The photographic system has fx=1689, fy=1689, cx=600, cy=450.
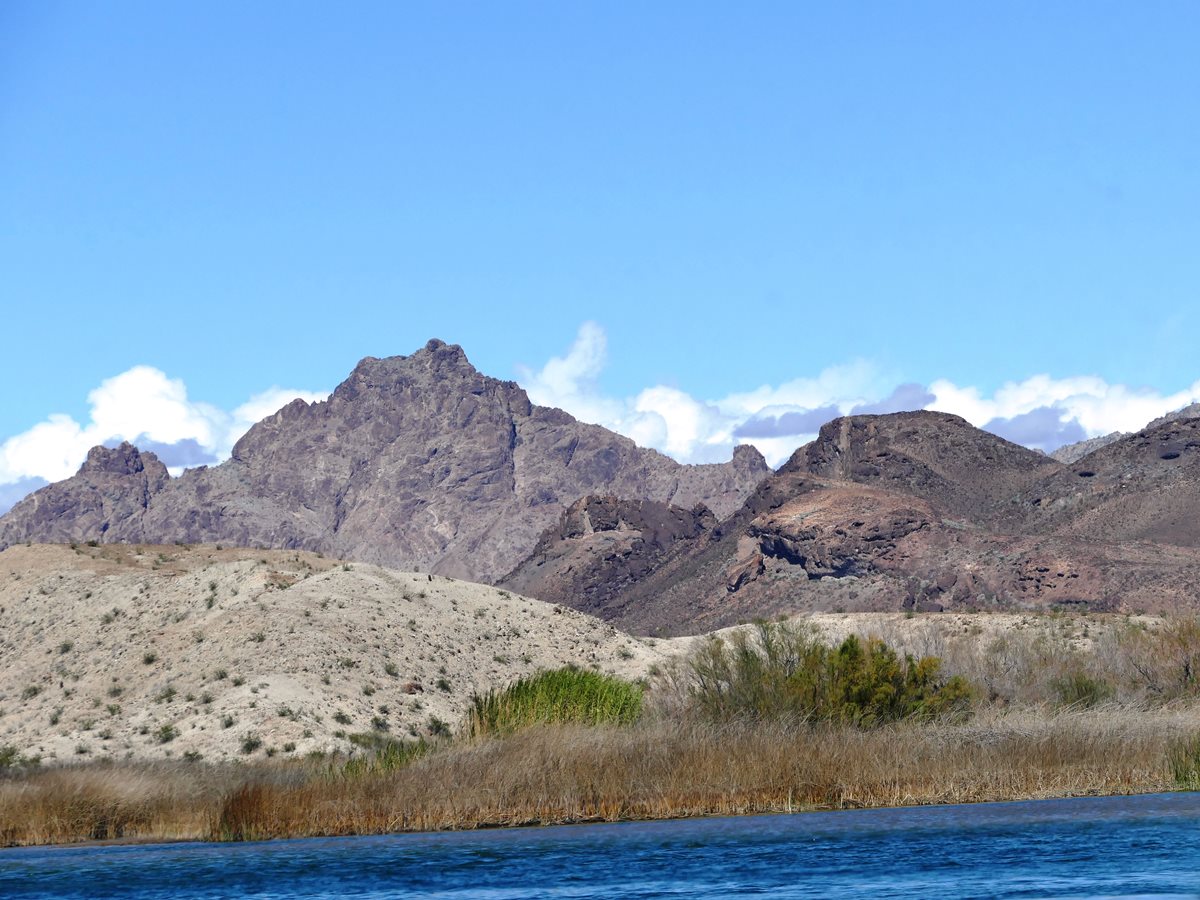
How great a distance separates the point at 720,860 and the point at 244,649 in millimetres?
44702

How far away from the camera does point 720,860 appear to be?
116 feet

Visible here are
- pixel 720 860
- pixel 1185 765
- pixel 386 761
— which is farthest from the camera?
pixel 386 761

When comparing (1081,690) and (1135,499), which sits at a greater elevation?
(1135,499)

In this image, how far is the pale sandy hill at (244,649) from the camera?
2702 inches

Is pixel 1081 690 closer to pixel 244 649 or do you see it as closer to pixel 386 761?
pixel 386 761

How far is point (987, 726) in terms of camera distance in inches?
1865

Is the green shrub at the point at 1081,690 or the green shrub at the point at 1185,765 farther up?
the green shrub at the point at 1081,690

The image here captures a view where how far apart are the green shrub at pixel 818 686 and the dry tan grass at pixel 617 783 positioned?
22.5 ft

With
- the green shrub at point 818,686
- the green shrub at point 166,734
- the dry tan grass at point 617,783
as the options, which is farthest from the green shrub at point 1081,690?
the green shrub at point 166,734

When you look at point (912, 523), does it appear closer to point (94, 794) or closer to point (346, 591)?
point (346, 591)

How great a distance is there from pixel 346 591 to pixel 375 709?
14.0 meters

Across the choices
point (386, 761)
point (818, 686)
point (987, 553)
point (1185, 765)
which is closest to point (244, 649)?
point (818, 686)

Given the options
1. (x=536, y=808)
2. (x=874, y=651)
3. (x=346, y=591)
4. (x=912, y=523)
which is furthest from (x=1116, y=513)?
(x=536, y=808)

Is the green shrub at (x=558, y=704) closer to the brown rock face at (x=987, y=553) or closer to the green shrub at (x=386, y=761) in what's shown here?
the green shrub at (x=386, y=761)
